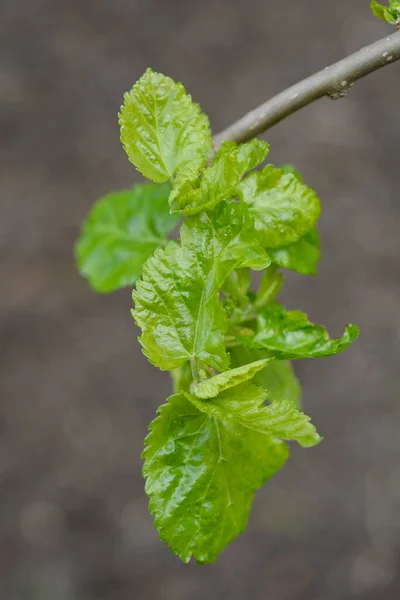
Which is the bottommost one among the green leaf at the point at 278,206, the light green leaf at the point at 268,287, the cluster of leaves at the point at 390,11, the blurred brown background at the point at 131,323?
the blurred brown background at the point at 131,323

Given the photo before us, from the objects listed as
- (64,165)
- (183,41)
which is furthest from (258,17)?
(64,165)

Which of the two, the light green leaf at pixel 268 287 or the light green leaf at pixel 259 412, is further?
the light green leaf at pixel 268 287

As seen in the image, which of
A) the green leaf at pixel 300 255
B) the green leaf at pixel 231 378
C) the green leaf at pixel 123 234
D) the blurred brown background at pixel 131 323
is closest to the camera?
the green leaf at pixel 231 378

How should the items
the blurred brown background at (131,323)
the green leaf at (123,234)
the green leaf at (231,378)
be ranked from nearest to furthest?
the green leaf at (231,378) < the green leaf at (123,234) < the blurred brown background at (131,323)

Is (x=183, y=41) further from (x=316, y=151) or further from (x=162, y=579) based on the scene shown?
(x=162, y=579)

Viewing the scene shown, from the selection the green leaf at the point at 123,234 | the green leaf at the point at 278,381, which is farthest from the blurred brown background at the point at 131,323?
the green leaf at the point at 278,381

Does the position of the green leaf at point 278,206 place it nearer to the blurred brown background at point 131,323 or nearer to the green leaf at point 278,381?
the green leaf at point 278,381
